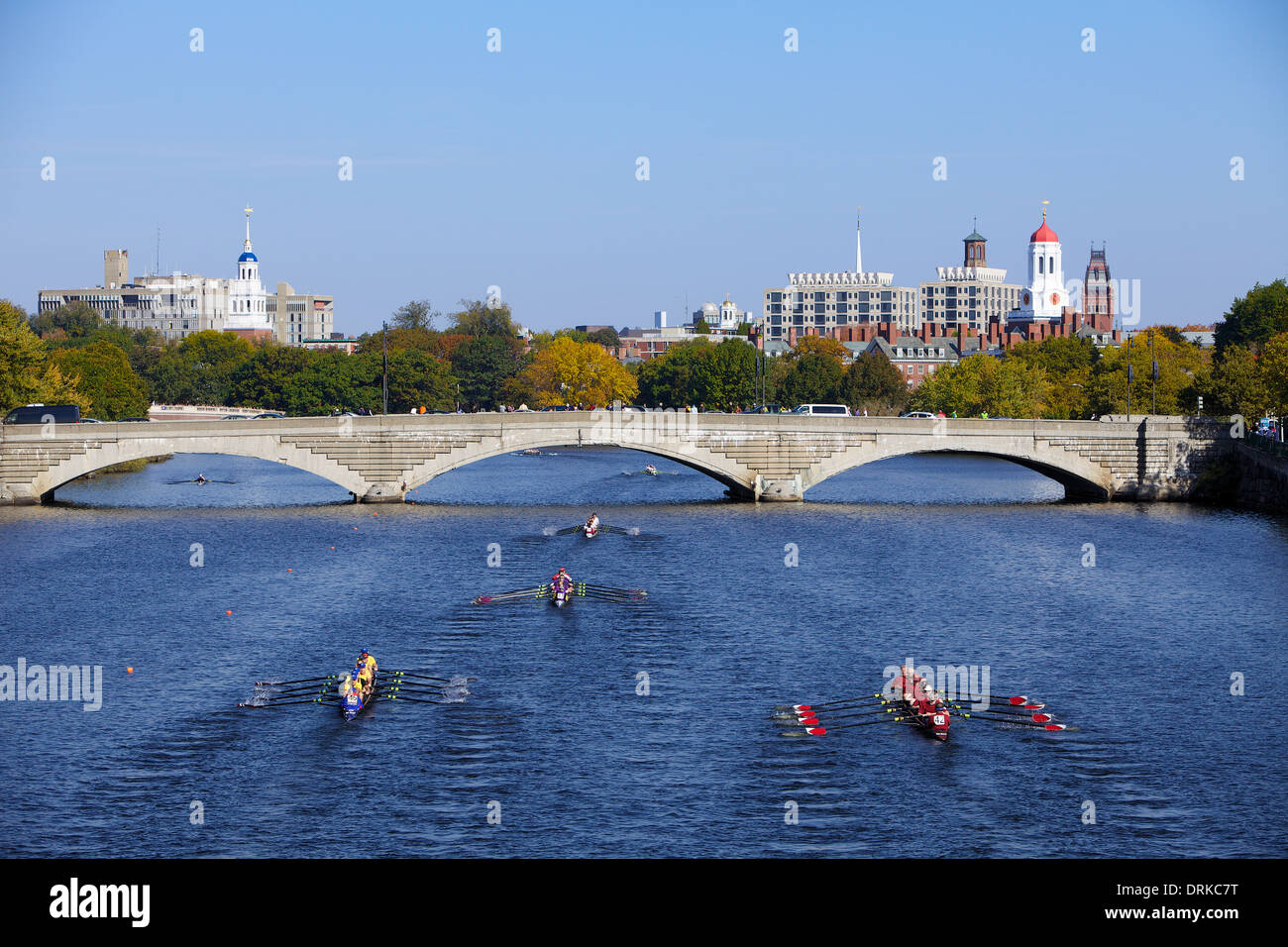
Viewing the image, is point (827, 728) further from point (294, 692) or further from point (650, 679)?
point (294, 692)

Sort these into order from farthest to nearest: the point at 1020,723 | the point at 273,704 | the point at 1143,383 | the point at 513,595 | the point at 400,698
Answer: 1. the point at 1143,383
2. the point at 513,595
3. the point at 400,698
4. the point at 273,704
5. the point at 1020,723

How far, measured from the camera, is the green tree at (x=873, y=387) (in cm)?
17425

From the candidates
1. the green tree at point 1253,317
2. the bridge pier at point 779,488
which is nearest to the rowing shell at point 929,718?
the bridge pier at point 779,488

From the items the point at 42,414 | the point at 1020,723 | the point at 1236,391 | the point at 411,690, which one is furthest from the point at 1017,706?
the point at 42,414

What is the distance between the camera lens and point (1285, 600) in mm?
58281

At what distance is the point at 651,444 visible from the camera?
89875 mm

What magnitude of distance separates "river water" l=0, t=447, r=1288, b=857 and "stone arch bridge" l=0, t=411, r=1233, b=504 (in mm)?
3757

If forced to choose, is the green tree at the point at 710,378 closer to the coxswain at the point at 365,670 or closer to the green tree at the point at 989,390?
the green tree at the point at 989,390

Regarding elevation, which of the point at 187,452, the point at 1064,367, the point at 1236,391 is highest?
the point at 1064,367

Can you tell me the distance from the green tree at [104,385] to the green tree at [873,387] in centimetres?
8065

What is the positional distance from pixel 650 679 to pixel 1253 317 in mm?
128491
